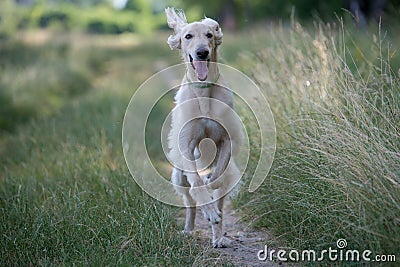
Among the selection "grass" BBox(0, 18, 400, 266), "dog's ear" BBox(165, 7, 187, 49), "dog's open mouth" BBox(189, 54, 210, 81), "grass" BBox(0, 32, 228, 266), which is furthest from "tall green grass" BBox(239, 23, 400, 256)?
"dog's ear" BBox(165, 7, 187, 49)

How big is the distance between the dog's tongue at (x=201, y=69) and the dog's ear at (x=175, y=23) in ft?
1.25

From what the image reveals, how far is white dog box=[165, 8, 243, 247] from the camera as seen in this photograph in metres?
4.22

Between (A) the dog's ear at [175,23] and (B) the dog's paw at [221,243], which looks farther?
(A) the dog's ear at [175,23]

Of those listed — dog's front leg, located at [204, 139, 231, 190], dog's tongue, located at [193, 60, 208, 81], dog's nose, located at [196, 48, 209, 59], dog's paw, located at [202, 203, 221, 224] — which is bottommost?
dog's paw, located at [202, 203, 221, 224]

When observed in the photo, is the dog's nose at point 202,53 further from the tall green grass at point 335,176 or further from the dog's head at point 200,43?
the tall green grass at point 335,176

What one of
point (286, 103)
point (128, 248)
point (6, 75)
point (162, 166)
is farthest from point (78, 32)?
point (128, 248)

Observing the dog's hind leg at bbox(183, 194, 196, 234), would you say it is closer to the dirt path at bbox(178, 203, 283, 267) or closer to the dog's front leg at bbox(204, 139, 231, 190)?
the dirt path at bbox(178, 203, 283, 267)

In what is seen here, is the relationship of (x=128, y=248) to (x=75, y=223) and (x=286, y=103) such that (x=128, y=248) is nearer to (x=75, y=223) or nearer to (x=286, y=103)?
(x=75, y=223)

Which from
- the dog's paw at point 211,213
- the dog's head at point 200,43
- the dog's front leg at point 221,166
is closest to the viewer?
the dog's paw at point 211,213

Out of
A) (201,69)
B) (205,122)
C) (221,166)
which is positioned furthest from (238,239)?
(201,69)

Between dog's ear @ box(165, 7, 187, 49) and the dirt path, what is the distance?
152cm

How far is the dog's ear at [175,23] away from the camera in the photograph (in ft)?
14.8

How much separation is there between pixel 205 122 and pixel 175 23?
0.95m

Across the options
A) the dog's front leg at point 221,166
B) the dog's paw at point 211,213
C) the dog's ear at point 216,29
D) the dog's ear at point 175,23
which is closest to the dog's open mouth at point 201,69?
the dog's ear at point 216,29
